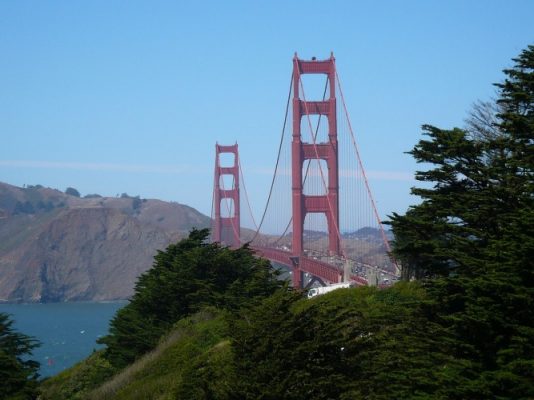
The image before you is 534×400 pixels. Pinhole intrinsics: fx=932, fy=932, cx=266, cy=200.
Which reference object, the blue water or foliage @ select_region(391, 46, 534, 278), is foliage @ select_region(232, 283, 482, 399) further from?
the blue water

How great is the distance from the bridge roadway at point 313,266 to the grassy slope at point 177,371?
13183 millimetres

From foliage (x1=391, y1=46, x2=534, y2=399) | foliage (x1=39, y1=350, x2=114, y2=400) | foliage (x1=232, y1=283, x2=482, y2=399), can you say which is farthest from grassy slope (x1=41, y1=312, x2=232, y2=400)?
foliage (x1=391, y1=46, x2=534, y2=399)

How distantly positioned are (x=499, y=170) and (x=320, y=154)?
42.9m

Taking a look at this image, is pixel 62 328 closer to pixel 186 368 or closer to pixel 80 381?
pixel 80 381

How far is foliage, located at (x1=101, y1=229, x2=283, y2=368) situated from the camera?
24172 mm

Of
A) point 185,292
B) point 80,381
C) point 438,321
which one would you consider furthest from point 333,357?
point 80,381

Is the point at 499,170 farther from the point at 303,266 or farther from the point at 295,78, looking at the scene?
the point at 295,78

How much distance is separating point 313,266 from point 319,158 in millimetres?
9301

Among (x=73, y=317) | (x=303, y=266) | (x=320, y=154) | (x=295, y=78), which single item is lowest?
(x=73, y=317)

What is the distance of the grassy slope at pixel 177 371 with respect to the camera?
12766 mm

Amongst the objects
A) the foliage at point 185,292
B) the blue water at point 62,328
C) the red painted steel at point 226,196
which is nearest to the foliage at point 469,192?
the foliage at point 185,292

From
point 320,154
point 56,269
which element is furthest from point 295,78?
point 56,269

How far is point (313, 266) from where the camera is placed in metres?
48.8

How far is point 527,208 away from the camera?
11.7 metres
